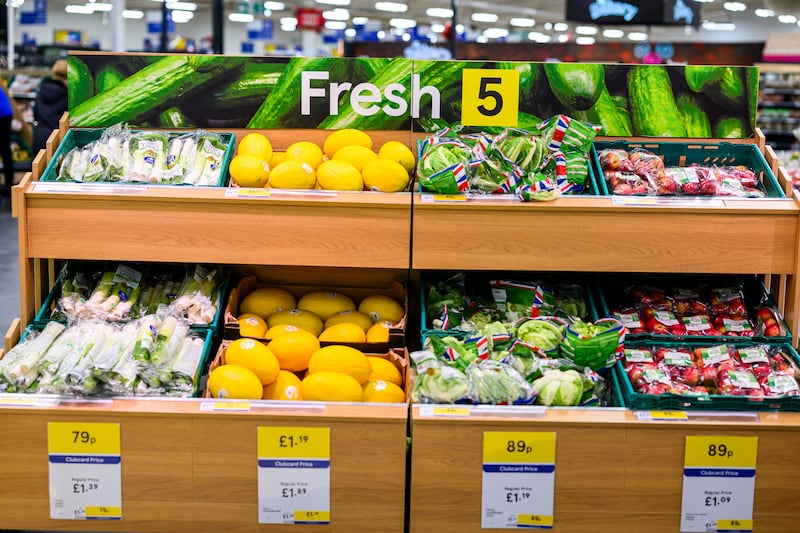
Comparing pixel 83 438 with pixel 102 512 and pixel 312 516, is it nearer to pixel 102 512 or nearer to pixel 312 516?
pixel 102 512

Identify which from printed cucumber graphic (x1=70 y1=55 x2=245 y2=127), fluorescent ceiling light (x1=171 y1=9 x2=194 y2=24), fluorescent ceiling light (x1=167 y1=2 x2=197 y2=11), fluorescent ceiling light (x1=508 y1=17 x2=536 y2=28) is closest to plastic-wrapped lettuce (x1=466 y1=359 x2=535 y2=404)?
printed cucumber graphic (x1=70 y1=55 x2=245 y2=127)

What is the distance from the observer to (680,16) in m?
9.14

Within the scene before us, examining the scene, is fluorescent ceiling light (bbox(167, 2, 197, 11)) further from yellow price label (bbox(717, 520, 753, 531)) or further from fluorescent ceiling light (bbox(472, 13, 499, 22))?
yellow price label (bbox(717, 520, 753, 531))

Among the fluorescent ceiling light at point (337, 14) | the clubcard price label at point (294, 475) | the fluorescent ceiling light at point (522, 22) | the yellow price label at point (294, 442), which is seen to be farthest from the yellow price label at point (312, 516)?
the fluorescent ceiling light at point (522, 22)

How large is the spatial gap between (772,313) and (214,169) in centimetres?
180

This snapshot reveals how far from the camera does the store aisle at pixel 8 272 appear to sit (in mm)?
5695

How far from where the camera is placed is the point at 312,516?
2.42 m

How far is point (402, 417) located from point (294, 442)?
0.29m

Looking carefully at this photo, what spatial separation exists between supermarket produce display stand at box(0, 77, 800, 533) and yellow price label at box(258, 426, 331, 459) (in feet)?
0.09

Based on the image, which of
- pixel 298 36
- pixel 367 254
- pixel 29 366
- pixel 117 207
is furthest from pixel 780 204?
pixel 298 36

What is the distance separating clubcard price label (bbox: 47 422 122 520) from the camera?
7.85ft


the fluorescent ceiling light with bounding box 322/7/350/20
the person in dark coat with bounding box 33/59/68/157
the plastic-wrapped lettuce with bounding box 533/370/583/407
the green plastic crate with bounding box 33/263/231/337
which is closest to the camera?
the plastic-wrapped lettuce with bounding box 533/370/583/407

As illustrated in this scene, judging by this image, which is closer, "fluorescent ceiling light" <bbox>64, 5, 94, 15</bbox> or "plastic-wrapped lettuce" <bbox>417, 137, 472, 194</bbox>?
"plastic-wrapped lettuce" <bbox>417, 137, 472, 194</bbox>

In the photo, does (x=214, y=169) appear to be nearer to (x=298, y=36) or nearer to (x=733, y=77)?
(x=733, y=77)
